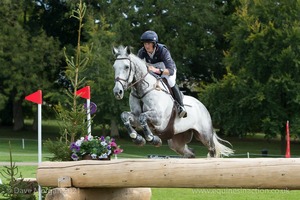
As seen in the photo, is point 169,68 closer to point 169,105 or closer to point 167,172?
point 169,105

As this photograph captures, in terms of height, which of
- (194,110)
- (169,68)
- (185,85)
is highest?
(169,68)

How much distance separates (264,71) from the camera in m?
27.7

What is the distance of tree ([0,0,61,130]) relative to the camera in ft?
107

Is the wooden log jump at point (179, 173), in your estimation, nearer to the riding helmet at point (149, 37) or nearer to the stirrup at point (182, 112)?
the stirrup at point (182, 112)

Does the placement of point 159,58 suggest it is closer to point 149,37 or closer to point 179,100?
point 149,37

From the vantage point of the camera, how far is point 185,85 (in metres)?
35.7

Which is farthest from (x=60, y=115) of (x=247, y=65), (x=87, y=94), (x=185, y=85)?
(x=185, y=85)

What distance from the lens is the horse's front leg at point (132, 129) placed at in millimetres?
7035

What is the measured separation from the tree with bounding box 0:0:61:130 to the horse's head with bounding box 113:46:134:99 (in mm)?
25743

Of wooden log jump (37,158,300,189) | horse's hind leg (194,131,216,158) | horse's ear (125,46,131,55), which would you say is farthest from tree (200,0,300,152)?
wooden log jump (37,158,300,189)

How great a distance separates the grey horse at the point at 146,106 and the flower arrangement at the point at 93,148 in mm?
311

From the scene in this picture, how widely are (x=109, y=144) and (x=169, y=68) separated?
1.26m

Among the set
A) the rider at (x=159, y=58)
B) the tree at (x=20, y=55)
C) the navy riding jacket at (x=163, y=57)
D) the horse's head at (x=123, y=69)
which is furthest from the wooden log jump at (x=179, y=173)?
the tree at (x=20, y=55)

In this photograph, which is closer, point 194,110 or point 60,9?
point 194,110
